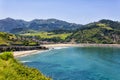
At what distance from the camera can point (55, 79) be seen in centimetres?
10694

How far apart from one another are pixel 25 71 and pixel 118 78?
244 ft

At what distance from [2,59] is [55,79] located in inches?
2252

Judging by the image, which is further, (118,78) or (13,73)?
(118,78)

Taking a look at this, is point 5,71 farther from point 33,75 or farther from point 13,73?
point 33,75

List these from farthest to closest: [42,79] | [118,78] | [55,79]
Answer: [118,78], [55,79], [42,79]

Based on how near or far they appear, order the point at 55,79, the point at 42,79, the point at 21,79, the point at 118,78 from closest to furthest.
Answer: the point at 21,79
the point at 42,79
the point at 55,79
the point at 118,78

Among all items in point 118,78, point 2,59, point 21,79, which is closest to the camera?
point 21,79

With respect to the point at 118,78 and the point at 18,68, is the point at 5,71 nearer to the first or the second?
the point at 18,68

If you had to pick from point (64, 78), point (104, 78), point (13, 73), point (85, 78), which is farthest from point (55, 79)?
point (13, 73)

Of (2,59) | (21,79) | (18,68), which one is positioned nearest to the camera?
(21,79)

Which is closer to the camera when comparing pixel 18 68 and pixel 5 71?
pixel 5 71

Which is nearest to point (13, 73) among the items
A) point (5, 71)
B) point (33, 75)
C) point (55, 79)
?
point (5, 71)

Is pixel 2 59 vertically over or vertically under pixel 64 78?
over

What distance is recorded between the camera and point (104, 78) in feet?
379
